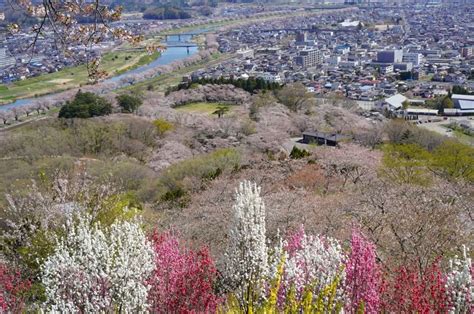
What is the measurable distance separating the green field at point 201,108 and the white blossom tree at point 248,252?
76.0 feet

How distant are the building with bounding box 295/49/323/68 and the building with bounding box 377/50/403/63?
22.2 feet

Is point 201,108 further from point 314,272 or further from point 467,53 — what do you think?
point 467,53

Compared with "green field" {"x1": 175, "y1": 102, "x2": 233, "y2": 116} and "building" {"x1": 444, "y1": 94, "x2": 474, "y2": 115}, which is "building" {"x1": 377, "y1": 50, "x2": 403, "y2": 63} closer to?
"building" {"x1": 444, "y1": 94, "x2": 474, "y2": 115}

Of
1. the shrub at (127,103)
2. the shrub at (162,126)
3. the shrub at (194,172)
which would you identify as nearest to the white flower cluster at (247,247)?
the shrub at (194,172)

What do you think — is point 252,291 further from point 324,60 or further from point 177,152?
point 324,60

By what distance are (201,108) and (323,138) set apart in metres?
11.0

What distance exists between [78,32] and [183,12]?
9063cm

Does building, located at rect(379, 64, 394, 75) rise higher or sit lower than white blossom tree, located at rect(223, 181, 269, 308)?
lower

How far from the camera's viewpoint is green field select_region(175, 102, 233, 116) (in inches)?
1131

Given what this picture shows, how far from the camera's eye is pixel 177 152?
20.2 m

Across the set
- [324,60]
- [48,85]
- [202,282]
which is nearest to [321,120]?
[202,282]

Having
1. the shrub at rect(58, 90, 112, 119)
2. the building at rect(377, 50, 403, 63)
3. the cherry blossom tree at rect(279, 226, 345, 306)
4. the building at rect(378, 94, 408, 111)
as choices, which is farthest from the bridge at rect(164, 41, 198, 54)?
the cherry blossom tree at rect(279, 226, 345, 306)

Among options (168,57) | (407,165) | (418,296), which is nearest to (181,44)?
(168,57)

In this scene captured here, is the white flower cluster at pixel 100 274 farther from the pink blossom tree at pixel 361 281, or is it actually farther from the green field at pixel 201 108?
the green field at pixel 201 108
